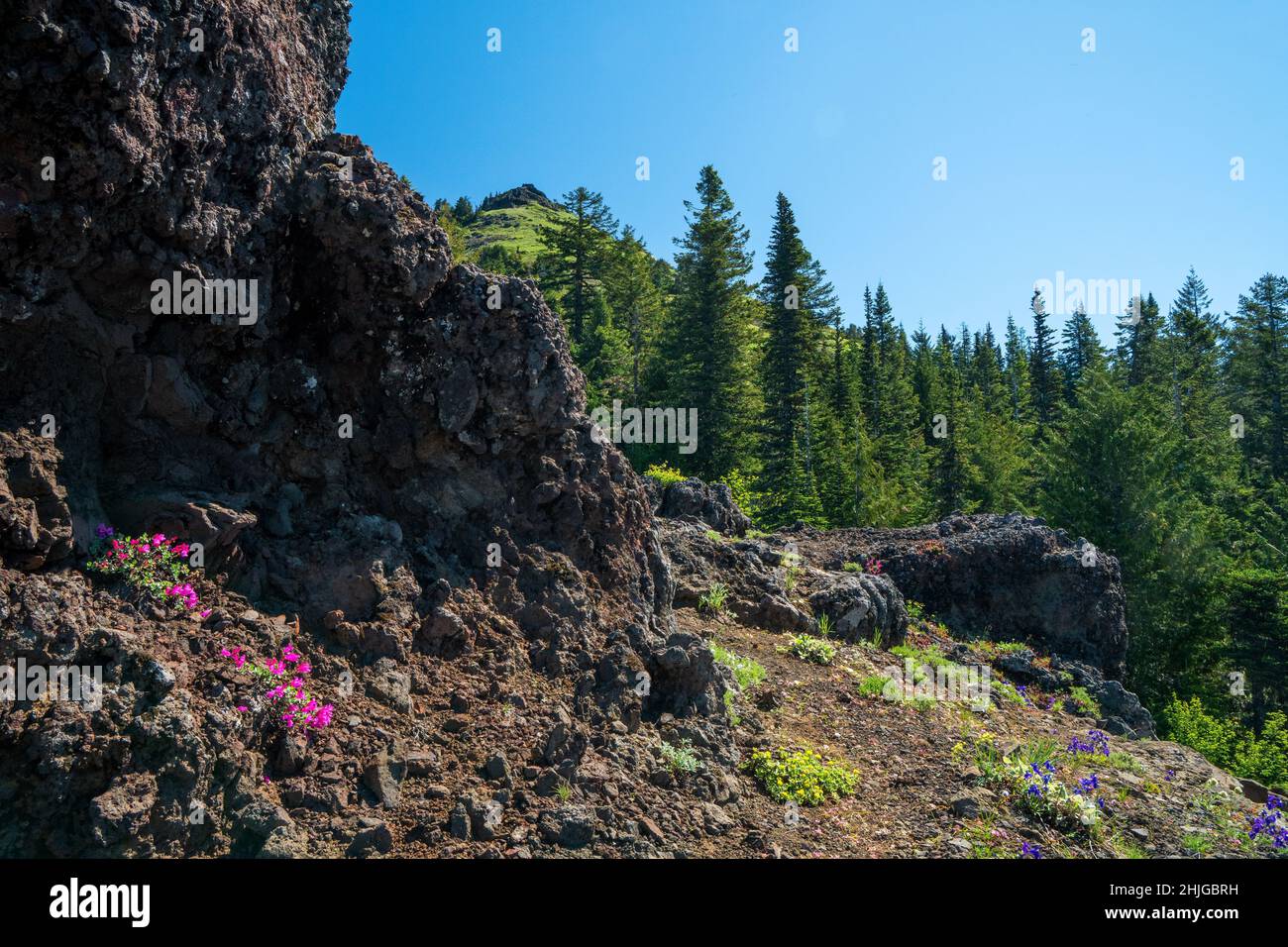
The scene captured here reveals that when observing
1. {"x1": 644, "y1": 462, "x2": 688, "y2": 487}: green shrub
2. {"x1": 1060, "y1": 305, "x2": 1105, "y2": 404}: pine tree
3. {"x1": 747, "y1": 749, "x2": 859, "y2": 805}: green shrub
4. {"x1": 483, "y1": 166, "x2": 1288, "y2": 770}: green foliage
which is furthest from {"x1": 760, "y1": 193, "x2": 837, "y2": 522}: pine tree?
{"x1": 1060, "y1": 305, "x2": 1105, "y2": 404}: pine tree

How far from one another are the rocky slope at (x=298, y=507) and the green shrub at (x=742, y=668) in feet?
1.74

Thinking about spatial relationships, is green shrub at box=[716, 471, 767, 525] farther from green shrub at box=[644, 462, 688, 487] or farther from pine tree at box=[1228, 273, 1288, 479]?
pine tree at box=[1228, 273, 1288, 479]

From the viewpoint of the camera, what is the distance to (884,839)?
24.4 ft

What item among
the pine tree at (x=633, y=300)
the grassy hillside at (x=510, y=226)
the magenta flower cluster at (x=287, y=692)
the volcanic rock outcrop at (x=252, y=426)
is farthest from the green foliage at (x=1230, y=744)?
the grassy hillside at (x=510, y=226)

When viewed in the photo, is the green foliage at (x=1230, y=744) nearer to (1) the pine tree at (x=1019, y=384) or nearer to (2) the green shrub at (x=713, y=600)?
(2) the green shrub at (x=713, y=600)

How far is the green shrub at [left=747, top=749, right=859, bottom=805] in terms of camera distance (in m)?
7.75

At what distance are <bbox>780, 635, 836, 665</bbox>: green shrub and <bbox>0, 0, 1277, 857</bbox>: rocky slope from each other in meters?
2.28

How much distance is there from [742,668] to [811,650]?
2.20 meters

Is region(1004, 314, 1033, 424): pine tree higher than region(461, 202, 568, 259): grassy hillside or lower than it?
lower

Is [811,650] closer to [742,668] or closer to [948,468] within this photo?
[742,668]

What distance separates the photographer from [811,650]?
12555mm

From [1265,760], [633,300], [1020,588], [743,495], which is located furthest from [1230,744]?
[633,300]

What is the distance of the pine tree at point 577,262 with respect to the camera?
50688 millimetres
